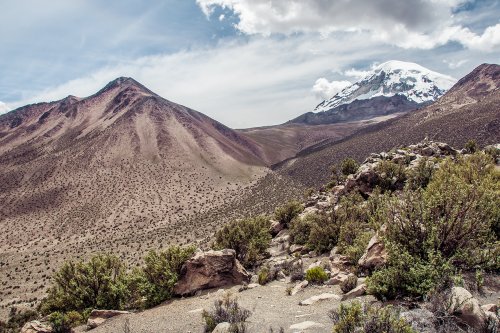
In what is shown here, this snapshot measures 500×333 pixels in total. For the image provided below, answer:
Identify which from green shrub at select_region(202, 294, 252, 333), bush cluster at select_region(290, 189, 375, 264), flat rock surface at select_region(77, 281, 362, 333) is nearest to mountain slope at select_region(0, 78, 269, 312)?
flat rock surface at select_region(77, 281, 362, 333)

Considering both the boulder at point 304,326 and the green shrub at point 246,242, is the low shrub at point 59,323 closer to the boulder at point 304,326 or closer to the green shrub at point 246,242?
the boulder at point 304,326

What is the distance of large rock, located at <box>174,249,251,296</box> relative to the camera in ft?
42.4

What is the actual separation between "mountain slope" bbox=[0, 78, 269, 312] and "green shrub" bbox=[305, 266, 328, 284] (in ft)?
78.3

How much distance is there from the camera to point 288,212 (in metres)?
23.8

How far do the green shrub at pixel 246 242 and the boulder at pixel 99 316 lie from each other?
6.22 meters

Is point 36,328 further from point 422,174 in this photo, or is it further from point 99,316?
point 422,174

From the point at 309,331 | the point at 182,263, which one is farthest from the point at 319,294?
the point at 182,263

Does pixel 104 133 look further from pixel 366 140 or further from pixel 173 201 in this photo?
pixel 366 140

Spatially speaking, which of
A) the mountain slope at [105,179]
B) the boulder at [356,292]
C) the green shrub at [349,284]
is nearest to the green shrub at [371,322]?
the boulder at [356,292]

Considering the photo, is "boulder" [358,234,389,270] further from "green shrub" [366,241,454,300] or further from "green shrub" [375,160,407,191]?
"green shrub" [375,160,407,191]

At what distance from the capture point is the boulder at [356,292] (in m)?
8.95

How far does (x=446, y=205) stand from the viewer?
372 inches

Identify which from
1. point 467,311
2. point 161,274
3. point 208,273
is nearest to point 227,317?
point 208,273

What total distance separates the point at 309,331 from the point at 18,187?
74.4 meters
